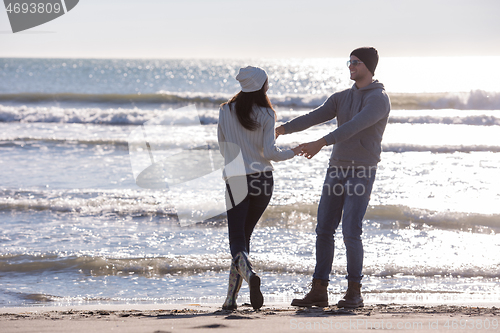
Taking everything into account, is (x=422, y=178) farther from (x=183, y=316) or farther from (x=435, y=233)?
(x=183, y=316)

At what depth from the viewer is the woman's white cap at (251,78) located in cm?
322

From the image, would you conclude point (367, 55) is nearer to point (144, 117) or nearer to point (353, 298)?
point (353, 298)

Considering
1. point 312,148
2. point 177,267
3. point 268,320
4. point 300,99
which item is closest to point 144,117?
point 300,99

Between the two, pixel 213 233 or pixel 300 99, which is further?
pixel 300 99

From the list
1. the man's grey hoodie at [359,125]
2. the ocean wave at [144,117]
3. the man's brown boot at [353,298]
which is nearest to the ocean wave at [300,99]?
the ocean wave at [144,117]

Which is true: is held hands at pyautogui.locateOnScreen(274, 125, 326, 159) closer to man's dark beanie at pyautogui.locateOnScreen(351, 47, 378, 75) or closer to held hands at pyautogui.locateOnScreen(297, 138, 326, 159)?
held hands at pyautogui.locateOnScreen(297, 138, 326, 159)

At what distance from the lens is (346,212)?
3.50 m

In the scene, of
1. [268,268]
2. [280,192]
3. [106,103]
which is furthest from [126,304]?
[106,103]

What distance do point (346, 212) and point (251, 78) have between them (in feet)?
3.94

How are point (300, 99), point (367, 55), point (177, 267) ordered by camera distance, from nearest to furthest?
1. point (367, 55)
2. point (177, 267)
3. point (300, 99)

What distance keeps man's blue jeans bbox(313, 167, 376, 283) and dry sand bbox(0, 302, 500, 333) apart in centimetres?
32

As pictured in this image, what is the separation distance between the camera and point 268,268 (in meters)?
5.00

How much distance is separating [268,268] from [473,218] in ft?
11.0

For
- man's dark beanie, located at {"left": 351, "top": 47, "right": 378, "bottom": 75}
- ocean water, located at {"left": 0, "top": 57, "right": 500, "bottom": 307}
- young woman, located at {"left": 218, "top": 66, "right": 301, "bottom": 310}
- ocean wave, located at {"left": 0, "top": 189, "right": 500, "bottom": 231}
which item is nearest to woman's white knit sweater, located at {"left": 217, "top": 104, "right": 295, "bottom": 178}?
young woman, located at {"left": 218, "top": 66, "right": 301, "bottom": 310}
